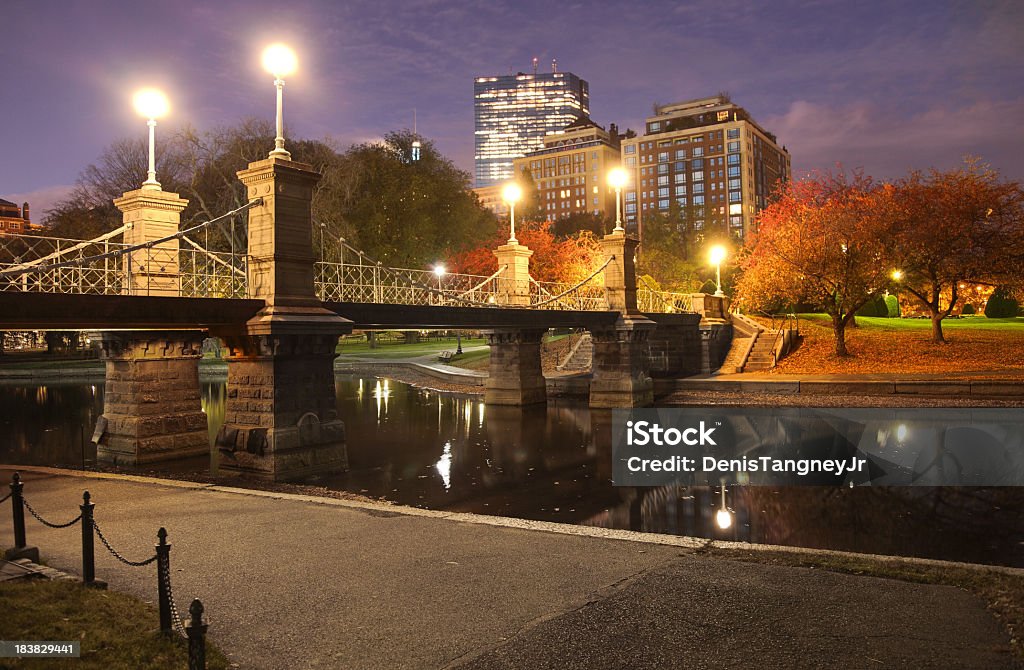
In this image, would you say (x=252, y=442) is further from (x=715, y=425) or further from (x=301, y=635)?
(x=715, y=425)

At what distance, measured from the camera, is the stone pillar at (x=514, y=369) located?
105 ft

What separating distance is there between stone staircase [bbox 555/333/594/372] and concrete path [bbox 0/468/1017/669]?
1243 inches

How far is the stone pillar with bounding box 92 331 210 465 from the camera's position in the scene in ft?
60.8

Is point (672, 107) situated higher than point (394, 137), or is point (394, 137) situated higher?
point (672, 107)

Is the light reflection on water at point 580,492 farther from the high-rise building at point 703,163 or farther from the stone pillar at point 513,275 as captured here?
the high-rise building at point 703,163

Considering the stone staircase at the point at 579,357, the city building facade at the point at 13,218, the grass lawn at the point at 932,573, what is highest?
the city building facade at the point at 13,218

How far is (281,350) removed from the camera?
15.5 metres

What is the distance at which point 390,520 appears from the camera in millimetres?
9836

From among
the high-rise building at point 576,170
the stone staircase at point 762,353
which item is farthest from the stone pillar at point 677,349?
the high-rise building at point 576,170

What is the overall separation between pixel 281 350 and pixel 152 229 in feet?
17.4

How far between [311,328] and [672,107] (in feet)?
496

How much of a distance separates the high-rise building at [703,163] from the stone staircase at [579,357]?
3809 inches

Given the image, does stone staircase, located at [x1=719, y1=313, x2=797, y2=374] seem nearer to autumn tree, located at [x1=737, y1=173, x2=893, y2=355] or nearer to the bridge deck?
autumn tree, located at [x1=737, y1=173, x2=893, y2=355]

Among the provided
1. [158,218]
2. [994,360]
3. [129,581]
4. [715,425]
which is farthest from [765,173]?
[129,581]
